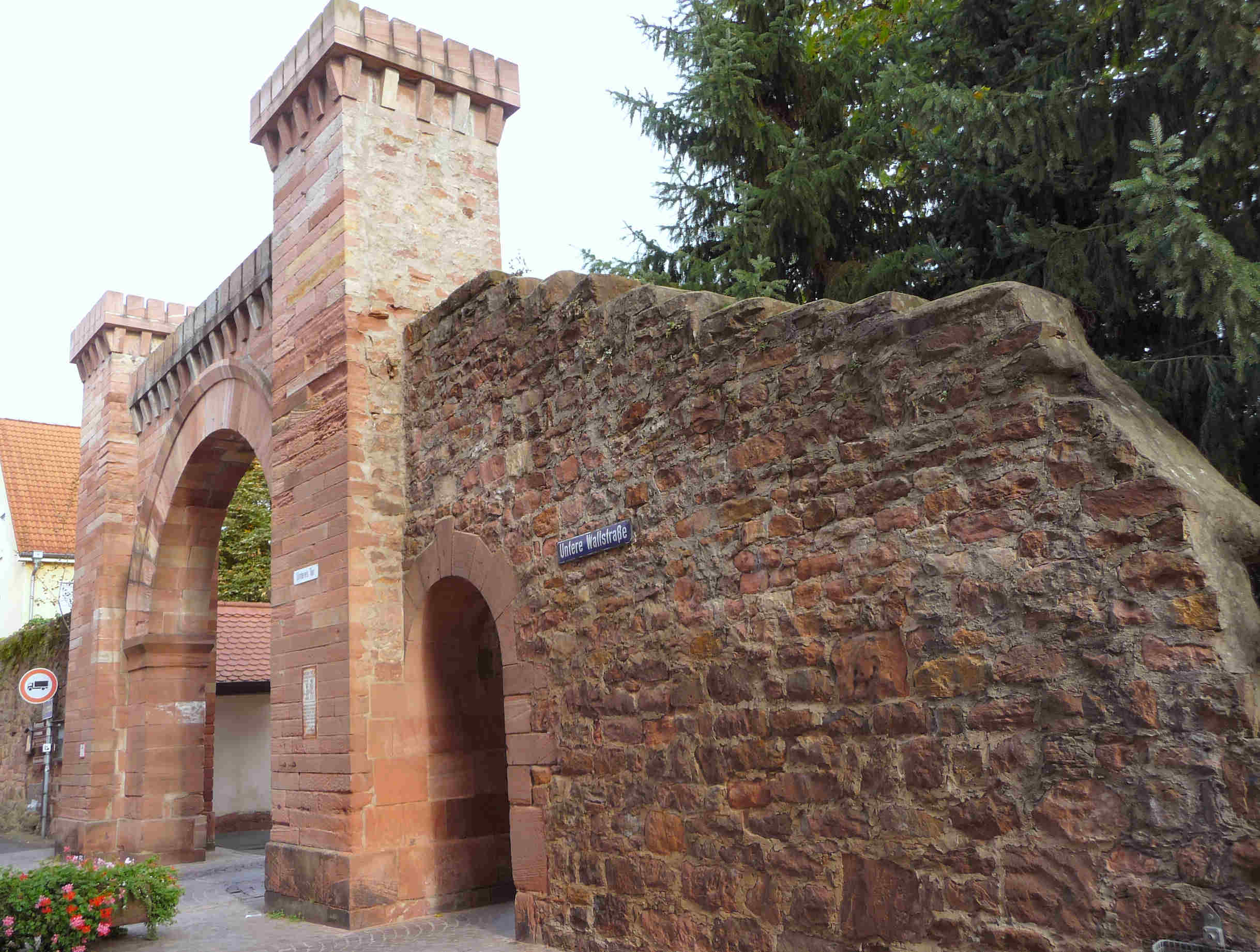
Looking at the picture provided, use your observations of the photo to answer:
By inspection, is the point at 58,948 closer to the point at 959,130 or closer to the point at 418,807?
the point at 418,807

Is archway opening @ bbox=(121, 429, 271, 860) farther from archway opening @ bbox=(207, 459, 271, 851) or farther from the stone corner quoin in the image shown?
archway opening @ bbox=(207, 459, 271, 851)

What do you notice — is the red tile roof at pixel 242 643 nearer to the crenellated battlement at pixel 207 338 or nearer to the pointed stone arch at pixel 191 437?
the pointed stone arch at pixel 191 437

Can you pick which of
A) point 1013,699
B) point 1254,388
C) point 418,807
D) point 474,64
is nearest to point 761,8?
point 474,64

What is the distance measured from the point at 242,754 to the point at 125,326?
818 centimetres

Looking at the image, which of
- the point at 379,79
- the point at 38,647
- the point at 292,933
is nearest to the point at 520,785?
the point at 292,933

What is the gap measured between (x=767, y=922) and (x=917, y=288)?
6.50 metres

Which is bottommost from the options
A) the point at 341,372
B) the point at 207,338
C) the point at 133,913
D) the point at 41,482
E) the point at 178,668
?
the point at 133,913

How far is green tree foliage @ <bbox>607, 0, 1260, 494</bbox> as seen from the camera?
19.2 ft

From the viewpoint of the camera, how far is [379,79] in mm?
8938

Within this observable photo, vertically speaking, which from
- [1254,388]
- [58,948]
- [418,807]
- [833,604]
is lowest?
[58,948]

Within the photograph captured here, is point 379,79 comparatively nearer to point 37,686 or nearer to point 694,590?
Result: point 694,590

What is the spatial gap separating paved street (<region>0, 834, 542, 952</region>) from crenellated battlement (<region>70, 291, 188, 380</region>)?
770cm

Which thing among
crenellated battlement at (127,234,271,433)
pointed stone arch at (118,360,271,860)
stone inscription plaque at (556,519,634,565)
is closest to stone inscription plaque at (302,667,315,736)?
stone inscription plaque at (556,519,634,565)

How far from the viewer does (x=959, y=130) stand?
7.36 m
